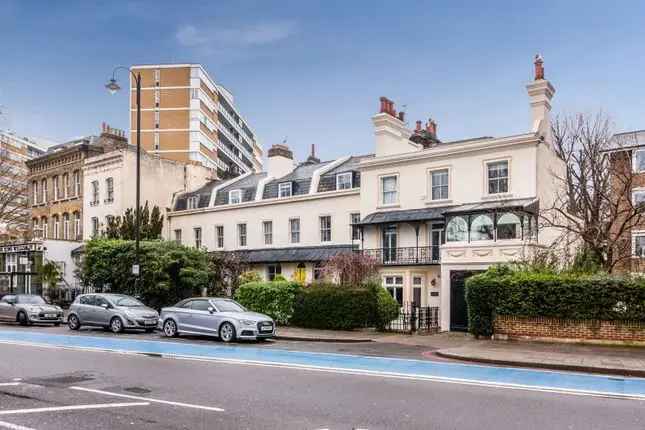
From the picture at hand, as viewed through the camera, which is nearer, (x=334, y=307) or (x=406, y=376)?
(x=406, y=376)

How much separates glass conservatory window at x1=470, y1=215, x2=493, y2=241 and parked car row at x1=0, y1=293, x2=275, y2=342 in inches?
417

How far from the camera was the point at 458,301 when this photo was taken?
25.7m

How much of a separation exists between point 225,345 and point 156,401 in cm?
969

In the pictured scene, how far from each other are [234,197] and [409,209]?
49.8 ft

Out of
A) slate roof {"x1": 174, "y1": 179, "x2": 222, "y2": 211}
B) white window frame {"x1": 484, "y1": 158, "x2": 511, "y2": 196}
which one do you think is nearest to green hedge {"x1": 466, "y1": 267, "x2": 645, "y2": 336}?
white window frame {"x1": 484, "y1": 158, "x2": 511, "y2": 196}

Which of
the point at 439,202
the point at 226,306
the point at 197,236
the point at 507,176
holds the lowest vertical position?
the point at 226,306

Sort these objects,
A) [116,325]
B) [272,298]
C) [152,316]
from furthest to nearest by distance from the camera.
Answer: [272,298], [152,316], [116,325]

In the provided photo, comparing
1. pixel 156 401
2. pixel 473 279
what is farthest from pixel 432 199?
pixel 156 401

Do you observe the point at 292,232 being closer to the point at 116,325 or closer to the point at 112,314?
the point at 112,314

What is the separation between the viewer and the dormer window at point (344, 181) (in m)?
36.3

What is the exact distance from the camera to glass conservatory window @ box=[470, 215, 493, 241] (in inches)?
1045

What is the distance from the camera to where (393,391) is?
35.3ft

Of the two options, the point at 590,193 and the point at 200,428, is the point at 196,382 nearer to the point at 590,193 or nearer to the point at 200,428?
the point at 200,428

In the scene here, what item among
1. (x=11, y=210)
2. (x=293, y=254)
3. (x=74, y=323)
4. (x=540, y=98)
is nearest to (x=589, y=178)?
(x=540, y=98)
